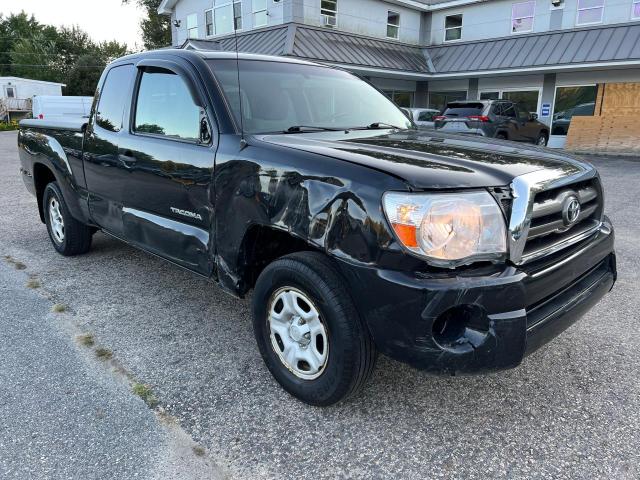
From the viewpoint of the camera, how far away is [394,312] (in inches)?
82.6

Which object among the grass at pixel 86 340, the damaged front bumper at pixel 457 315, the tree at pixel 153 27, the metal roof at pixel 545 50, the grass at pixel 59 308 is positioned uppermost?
the tree at pixel 153 27

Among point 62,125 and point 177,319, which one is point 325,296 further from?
point 62,125

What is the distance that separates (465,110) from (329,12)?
7.90 metres

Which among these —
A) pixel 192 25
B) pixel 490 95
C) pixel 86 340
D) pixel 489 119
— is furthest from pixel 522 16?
pixel 86 340

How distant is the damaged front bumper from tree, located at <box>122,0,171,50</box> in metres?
42.9

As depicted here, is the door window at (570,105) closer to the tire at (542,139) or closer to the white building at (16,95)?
the tire at (542,139)

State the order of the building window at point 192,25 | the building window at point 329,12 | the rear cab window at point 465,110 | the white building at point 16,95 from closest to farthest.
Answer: the rear cab window at point 465,110
the building window at point 329,12
the building window at point 192,25
the white building at point 16,95

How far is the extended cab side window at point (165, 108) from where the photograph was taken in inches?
124

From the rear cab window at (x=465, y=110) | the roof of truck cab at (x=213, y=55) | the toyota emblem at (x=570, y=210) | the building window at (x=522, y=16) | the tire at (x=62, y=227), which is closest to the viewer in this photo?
the toyota emblem at (x=570, y=210)

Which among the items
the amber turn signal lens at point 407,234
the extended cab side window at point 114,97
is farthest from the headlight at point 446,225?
the extended cab side window at point 114,97

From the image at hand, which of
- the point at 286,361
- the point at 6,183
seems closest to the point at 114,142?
the point at 286,361

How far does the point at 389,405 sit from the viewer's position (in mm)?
2613

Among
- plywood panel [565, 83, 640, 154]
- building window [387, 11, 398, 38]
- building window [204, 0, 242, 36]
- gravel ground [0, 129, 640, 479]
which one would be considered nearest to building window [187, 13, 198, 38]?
building window [204, 0, 242, 36]

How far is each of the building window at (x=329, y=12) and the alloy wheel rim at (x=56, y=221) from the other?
16.3 m
